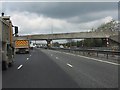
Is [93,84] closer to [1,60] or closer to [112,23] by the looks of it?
[1,60]

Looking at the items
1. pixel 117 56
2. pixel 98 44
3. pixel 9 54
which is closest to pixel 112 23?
pixel 98 44

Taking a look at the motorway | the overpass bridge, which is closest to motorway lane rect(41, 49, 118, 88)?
the motorway

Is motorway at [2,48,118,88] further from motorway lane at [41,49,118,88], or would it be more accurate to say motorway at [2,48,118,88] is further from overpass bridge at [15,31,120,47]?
overpass bridge at [15,31,120,47]

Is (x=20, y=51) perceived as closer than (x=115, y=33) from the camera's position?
Yes

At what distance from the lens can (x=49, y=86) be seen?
Answer: 11250mm

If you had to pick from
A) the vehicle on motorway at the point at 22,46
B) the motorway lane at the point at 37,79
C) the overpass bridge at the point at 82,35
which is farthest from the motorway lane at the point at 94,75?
the overpass bridge at the point at 82,35

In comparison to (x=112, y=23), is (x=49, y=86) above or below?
below

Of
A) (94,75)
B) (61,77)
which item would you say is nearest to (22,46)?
(94,75)

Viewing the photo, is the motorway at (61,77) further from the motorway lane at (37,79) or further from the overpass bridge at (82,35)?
the overpass bridge at (82,35)

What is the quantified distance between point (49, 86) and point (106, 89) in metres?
2.22

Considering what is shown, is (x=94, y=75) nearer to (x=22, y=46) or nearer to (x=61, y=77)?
(x=61, y=77)

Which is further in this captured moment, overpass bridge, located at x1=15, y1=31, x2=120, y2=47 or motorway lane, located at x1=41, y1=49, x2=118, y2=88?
overpass bridge, located at x1=15, y1=31, x2=120, y2=47

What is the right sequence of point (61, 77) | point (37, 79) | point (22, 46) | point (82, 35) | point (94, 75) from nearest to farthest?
point (37, 79) < point (61, 77) < point (94, 75) < point (22, 46) < point (82, 35)

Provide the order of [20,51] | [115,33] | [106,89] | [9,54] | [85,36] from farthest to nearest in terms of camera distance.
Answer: [85,36] → [115,33] → [20,51] → [9,54] → [106,89]
